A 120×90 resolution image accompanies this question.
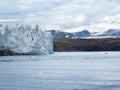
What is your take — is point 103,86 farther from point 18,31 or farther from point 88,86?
point 18,31

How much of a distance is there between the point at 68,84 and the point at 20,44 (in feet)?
165

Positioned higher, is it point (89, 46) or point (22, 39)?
point (22, 39)

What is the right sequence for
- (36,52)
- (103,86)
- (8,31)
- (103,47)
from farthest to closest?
(103,47)
(36,52)
(8,31)
(103,86)

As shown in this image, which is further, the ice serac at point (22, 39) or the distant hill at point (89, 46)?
the distant hill at point (89, 46)

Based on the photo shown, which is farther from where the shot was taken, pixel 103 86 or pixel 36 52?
pixel 36 52

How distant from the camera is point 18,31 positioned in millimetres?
80125

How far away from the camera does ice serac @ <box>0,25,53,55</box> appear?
78375 millimetres

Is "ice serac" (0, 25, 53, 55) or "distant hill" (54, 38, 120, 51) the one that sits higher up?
"ice serac" (0, 25, 53, 55)

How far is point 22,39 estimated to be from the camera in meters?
79.8

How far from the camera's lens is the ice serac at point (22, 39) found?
78.4 metres

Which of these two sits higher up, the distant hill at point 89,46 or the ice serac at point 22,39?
the ice serac at point 22,39

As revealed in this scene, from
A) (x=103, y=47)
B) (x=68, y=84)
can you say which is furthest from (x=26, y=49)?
(x=103, y=47)

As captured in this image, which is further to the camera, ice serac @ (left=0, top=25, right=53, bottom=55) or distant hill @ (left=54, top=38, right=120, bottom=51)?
distant hill @ (left=54, top=38, right=120, bottom=51)

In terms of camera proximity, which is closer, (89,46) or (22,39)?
(22,39)
